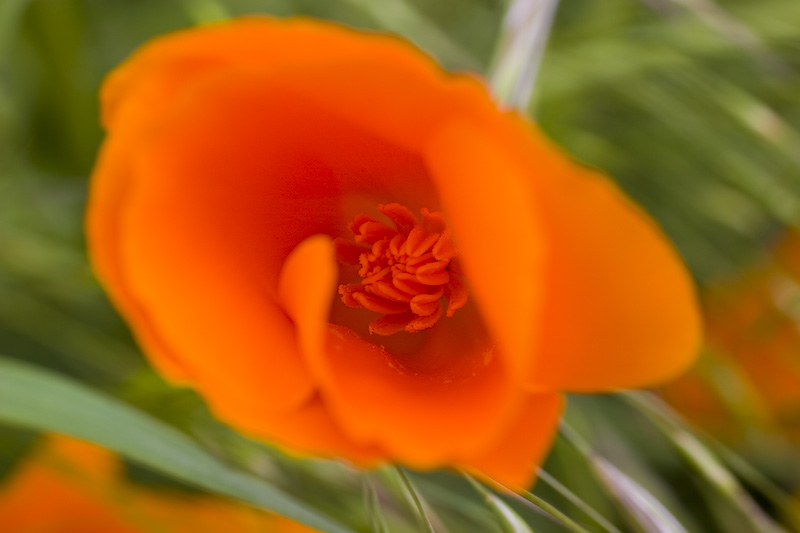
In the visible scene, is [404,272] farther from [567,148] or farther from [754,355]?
[754,355]

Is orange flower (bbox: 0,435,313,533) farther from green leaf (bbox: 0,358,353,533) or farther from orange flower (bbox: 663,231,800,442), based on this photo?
orange flower (bbox: 663,231,800,442)

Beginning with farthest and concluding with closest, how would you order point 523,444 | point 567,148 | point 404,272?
point 567,148
point 404,272
point 523,444

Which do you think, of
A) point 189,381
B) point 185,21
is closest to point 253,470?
point 189,381

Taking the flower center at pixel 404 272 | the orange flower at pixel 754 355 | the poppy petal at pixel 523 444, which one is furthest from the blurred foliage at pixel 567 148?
the poppy petal at pixel 523 444

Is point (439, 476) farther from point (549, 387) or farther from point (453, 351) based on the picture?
point (549, 387)

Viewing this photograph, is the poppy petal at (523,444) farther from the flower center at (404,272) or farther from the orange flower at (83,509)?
the orange flower at (83,509)

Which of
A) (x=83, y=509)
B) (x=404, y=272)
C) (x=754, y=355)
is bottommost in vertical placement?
(x=83, y=509)

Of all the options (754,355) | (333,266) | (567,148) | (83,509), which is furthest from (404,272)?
(754,355)
